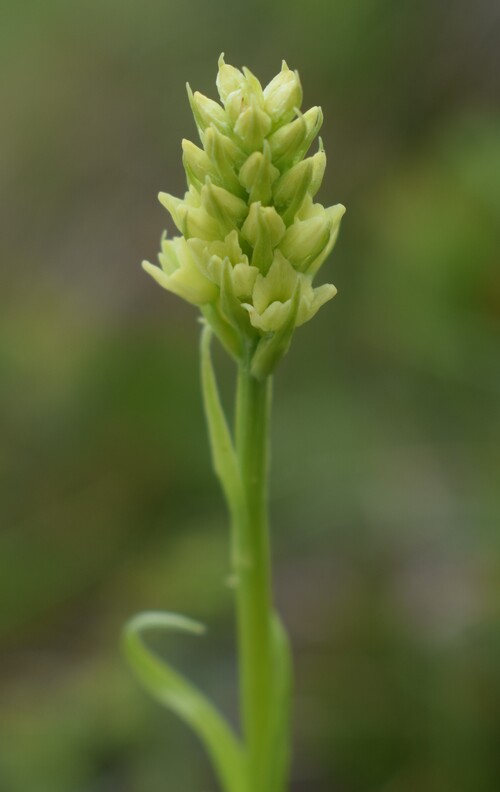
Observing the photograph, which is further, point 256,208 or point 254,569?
point 254,569

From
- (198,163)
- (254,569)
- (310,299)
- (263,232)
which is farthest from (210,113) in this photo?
(254,569)

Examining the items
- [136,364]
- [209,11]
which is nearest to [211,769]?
[136,364]

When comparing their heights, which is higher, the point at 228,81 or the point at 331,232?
the point at 228,81

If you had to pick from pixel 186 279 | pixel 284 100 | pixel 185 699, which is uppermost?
pixel 284 100

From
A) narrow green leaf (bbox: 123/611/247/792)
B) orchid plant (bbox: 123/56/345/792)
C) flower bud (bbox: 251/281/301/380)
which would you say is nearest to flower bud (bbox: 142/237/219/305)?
orchid plant (bbox: 123/56/345/792)

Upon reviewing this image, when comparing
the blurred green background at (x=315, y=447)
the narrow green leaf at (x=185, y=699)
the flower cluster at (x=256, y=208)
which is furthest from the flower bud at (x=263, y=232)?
the blurred green background at (x=315, y=447)

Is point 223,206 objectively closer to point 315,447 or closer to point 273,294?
point 273,294
